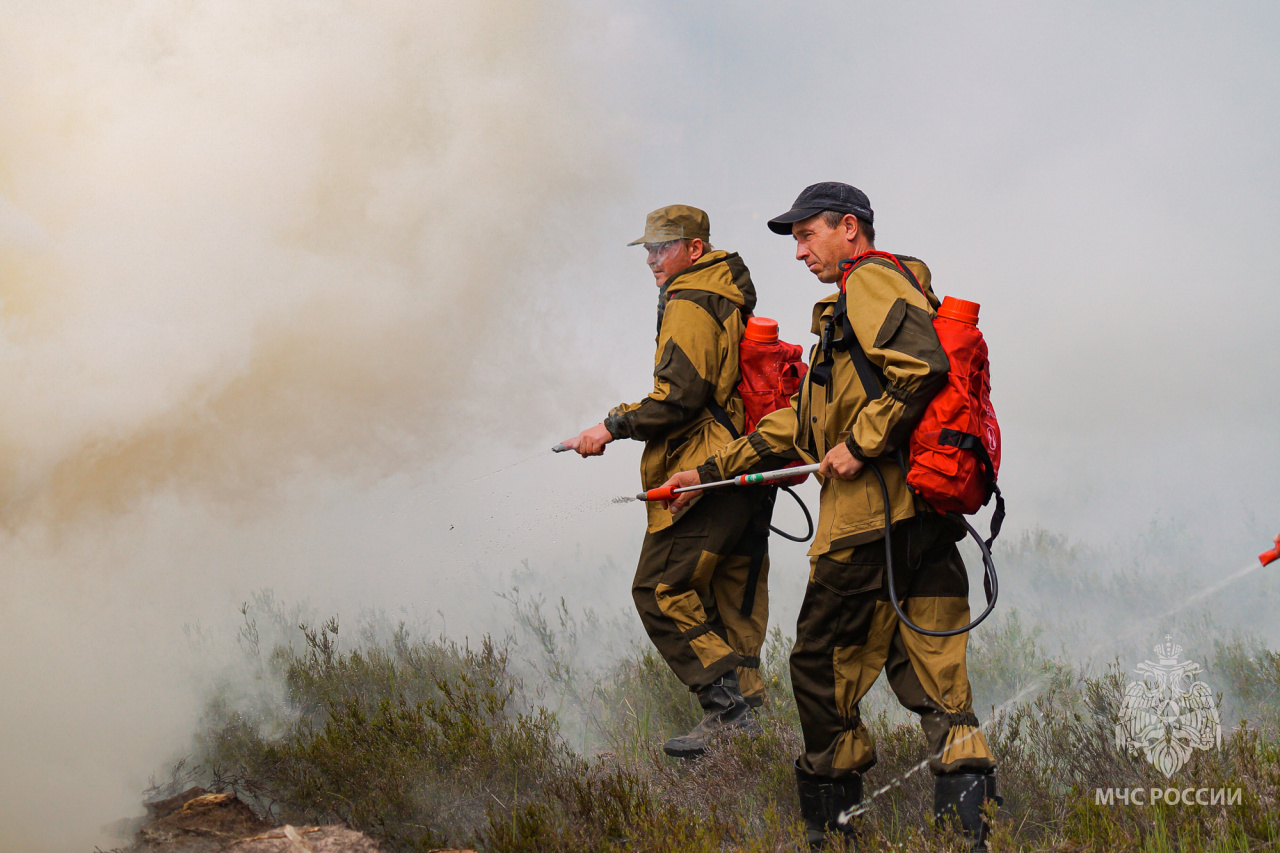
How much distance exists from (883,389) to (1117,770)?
6.21 feet

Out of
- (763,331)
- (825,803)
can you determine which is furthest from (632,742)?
(763,331)

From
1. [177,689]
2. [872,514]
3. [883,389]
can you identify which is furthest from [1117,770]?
[177,689]

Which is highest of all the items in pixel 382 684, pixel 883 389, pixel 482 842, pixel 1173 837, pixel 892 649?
pixel 883 389

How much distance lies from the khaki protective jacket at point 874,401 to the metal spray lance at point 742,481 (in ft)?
0.27

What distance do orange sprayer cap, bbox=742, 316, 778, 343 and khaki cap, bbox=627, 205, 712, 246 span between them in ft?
1.91

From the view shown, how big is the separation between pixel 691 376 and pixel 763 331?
0.40 metres

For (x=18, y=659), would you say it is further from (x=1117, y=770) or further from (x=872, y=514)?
(x=1117, y=770)

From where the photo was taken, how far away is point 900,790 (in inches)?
134

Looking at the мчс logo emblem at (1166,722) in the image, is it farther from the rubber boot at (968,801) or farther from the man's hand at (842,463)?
the man's hand at (842,463)

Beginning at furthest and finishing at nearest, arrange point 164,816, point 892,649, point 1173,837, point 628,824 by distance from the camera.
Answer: point 164,816 → point 628,824 → point 892,649 → point 1173,837

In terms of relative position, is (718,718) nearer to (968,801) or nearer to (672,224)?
(968,801)

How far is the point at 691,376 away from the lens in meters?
3.89

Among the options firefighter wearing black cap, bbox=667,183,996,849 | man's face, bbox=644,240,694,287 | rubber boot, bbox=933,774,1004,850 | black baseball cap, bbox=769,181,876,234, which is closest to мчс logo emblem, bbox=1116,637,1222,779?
rubber boot, bbox=933,774,1004,850

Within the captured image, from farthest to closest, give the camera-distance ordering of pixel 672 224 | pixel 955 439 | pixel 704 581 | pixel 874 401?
pixel 672 224
pixel 704 581
pixel 874 401
pixel 955 439
